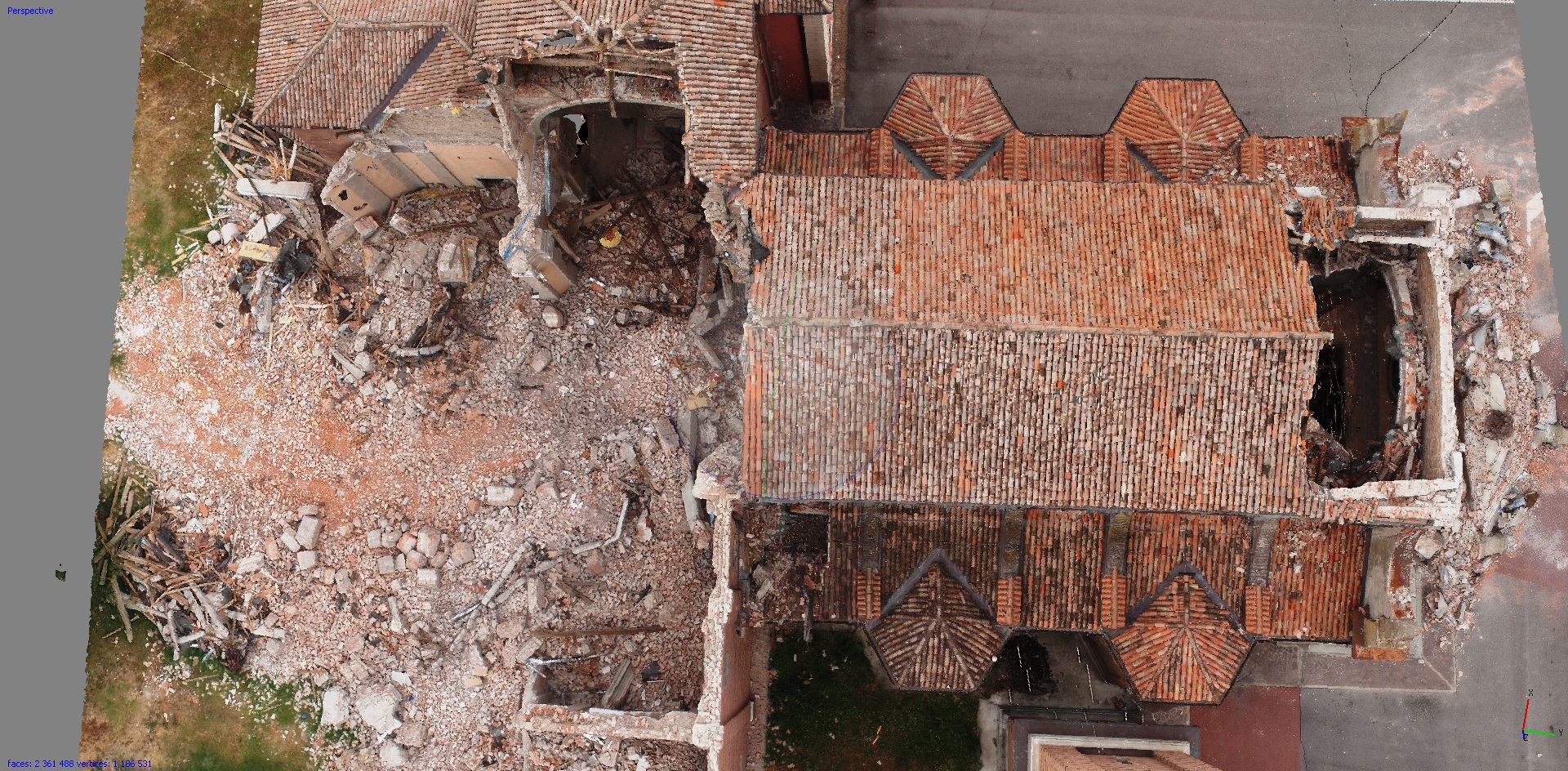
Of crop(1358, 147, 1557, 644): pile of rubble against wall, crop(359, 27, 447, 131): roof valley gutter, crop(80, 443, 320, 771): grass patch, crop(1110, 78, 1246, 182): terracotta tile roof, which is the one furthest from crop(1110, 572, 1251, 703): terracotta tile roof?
crop(80, 443, 320, 771): grass patch

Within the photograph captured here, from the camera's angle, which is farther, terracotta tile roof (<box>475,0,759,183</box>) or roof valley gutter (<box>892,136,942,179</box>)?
roof valley gutter (<box>892,136,942,179</box>)

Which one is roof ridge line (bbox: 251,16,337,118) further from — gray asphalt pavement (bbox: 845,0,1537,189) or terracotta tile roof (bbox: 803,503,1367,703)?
terracotta tile roof (bbox: 803,503,1367,703)

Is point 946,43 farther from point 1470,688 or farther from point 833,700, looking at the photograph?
point 1470,688

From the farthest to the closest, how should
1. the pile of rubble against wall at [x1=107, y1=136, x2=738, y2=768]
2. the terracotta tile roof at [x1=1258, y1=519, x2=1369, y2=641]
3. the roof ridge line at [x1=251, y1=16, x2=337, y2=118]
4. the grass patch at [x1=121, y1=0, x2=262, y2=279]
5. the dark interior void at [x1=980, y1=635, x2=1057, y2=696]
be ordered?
the grass patch at [x1=121, y1=0, x2=262, y2=279] → the dark interior void at [x1=980, y1=635, x2=1057, y2=696] → the pile of rubble against wall at [x1=107, y1=136, x2=738, y2=768] → the roof ridge line at [x1=251, y1=16, x2=337, y2=118] → the terracotta tile roof at [x1=1258, y1=519, x2=1369, y2=641]

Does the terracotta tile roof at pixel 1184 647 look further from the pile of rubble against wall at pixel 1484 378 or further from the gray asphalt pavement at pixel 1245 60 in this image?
the gray asphalt pavement at pixel 1245 60

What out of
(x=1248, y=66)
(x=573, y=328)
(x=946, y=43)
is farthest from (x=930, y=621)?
(x=1248, y=66)

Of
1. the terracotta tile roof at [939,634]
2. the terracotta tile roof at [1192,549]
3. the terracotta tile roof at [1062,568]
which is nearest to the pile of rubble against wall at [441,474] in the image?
the terracotta tile roof at [939,634]

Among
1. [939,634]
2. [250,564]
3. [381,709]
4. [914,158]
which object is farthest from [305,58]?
[939,634]
